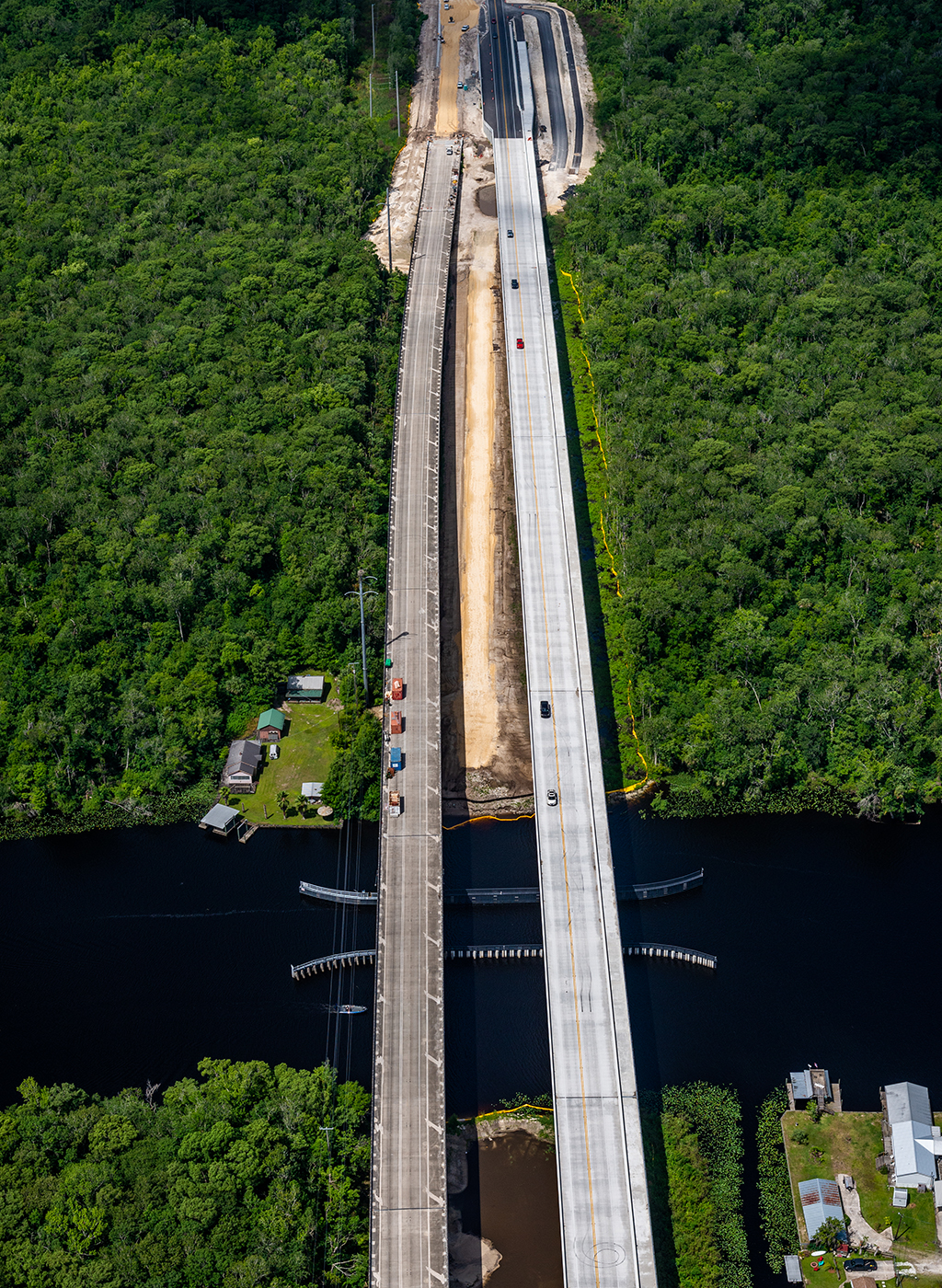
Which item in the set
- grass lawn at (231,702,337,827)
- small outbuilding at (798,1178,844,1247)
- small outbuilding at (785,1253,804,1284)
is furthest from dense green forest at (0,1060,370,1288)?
small outbuilding at (798,1178,844,1247)

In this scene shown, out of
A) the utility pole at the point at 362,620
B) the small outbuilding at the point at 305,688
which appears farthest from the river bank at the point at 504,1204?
the small outbuilding at the point at 305,688

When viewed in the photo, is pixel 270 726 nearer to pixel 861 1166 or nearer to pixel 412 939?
pixel 412 939

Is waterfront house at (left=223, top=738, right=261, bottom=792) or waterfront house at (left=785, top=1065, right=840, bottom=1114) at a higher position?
waterfront house at (left=223, top=738, right=261, bottom=792)

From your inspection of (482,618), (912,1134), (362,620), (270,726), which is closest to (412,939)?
(270,726)

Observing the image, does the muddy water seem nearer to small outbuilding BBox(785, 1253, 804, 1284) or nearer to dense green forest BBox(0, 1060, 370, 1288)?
dense green forest BBox(0, 1060, 370, 1288)

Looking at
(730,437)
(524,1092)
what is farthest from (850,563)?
(524,1092)

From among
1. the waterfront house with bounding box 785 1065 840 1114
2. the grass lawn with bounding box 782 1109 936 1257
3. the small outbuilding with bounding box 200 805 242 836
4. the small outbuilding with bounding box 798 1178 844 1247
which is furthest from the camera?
the small outbuilding with bounding box 200 805 242 836

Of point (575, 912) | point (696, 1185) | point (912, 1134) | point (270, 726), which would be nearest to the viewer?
point (696, 1185)
